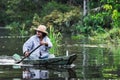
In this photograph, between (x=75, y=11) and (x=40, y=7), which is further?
(x=40, y=7)

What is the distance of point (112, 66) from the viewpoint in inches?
616

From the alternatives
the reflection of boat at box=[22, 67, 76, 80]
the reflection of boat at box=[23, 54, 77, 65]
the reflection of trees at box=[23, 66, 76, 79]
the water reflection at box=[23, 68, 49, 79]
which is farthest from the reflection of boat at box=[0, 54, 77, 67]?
the water reflection at box=[23, 68, 49, 79]

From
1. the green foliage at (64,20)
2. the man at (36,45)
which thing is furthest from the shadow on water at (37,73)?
the green foliage at (64,20)

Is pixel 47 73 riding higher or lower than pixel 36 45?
lower

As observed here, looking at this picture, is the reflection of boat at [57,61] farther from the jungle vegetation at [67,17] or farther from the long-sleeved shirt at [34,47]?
the jungle vegetation at [67,17]

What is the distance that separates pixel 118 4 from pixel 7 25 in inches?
1939

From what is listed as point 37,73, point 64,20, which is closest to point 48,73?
point 37,73

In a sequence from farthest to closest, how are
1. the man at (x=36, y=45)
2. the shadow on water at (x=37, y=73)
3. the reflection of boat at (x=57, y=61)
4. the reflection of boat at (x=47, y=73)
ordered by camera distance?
the man at (x=36, y=45) < the reflection of boat at (x=57, y=61) < the reflection of boat at (x=47, y=73) < the shadow on water at (x=37, y=73)

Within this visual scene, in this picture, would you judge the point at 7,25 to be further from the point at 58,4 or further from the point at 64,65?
the point at 64,65

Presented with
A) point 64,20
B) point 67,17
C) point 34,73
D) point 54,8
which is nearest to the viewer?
point 34,73

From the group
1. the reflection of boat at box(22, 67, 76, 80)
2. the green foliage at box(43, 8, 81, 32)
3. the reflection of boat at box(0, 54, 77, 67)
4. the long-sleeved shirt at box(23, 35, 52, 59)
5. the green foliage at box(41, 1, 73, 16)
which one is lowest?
the reflection of boat at box(22, 67, 76, 80)

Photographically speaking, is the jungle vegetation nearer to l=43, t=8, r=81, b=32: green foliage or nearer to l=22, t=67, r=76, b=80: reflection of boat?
l=43, t=8, r=81, b=32: green foliage

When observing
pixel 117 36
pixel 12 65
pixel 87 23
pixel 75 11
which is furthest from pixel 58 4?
pixel 12 65

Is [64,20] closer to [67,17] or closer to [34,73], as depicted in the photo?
[67,17]
